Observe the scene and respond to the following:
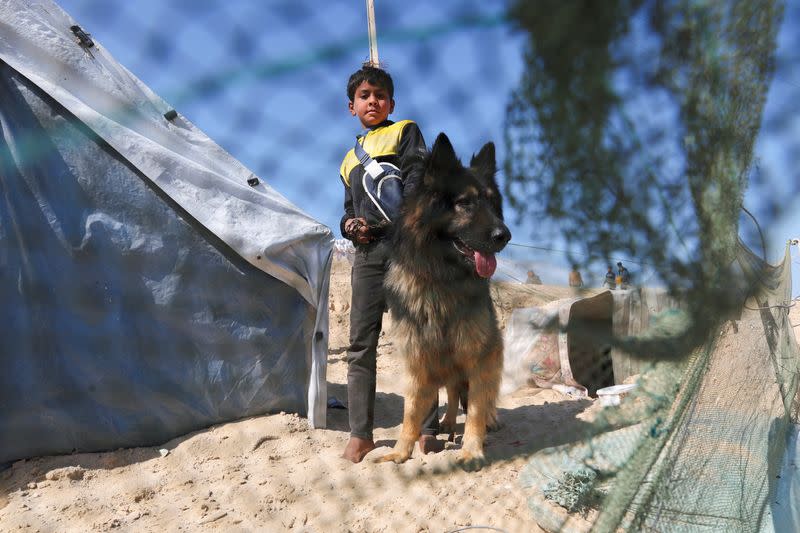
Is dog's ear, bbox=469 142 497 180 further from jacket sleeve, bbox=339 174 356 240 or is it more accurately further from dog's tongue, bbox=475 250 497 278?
jacket sleeve, bbox=339 174 356 240

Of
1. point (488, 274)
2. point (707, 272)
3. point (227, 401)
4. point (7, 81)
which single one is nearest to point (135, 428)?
point (227, 401)

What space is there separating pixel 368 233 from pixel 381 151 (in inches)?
18.8

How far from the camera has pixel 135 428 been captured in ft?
13.1

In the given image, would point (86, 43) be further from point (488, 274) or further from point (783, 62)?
point (783, 62)

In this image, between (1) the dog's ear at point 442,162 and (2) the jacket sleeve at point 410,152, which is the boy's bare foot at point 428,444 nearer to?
(2) the jacket sleeve at point 410,152

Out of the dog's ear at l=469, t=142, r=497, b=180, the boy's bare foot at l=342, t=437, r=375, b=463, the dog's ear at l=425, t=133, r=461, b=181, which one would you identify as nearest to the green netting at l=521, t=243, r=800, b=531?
the boy's bare foot at l=342, t=437, r=375, b=463

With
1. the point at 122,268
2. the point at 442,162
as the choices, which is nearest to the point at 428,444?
the point at 442,162

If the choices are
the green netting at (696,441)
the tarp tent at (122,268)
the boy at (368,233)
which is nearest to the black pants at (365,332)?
the boy at (368,233)

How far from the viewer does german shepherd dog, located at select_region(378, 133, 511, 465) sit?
10.2 ft

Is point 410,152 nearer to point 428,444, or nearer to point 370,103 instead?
point 370,103

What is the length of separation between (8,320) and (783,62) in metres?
4.13

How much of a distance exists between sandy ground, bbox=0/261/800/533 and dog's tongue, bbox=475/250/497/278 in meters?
0.11

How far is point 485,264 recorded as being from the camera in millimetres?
2945

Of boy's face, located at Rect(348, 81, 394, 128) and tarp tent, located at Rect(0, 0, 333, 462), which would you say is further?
tarp tent, located at Rect(0, 0, 333, 462)
